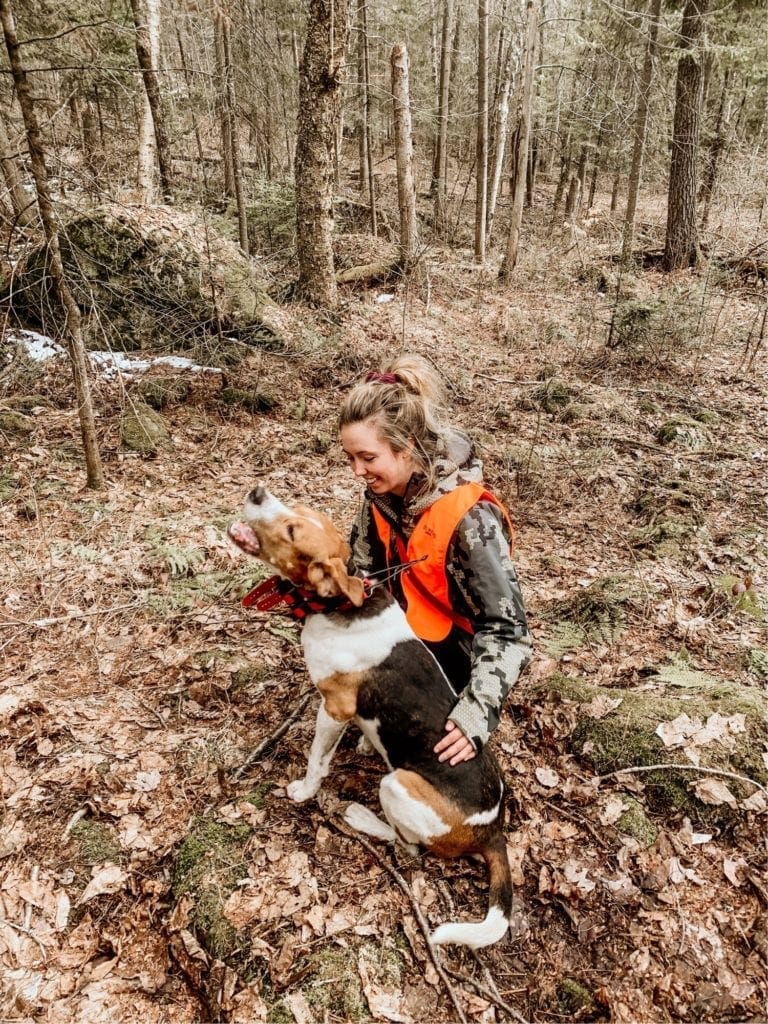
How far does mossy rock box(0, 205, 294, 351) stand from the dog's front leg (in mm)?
6910

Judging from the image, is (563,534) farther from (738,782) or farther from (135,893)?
(135,893)

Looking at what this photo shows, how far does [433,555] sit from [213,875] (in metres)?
2.11

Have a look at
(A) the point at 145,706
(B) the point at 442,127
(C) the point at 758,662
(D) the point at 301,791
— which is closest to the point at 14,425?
(A) the point at 145,706

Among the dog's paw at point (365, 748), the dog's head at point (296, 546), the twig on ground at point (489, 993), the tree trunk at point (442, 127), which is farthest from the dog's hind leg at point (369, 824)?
the tree trunk at point (442, 127)

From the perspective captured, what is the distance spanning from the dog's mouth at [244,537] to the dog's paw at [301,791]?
1.53 metres

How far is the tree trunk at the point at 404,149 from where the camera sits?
13.6m

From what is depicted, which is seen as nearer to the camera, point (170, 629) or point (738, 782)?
point (738, 782)

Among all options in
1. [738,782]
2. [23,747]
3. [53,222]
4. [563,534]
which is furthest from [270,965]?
[53,222]

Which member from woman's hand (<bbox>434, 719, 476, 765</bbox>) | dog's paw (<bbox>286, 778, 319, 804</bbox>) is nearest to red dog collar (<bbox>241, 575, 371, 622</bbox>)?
woman's hand (<bbox>434, 719, 476, 765</bbox>)

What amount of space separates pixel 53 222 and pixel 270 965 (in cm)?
568

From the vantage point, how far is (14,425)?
722 centimetres

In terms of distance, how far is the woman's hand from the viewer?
2865mm

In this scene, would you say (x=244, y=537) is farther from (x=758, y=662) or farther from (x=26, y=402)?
(x=26, y=402)

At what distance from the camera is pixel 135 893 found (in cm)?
306
